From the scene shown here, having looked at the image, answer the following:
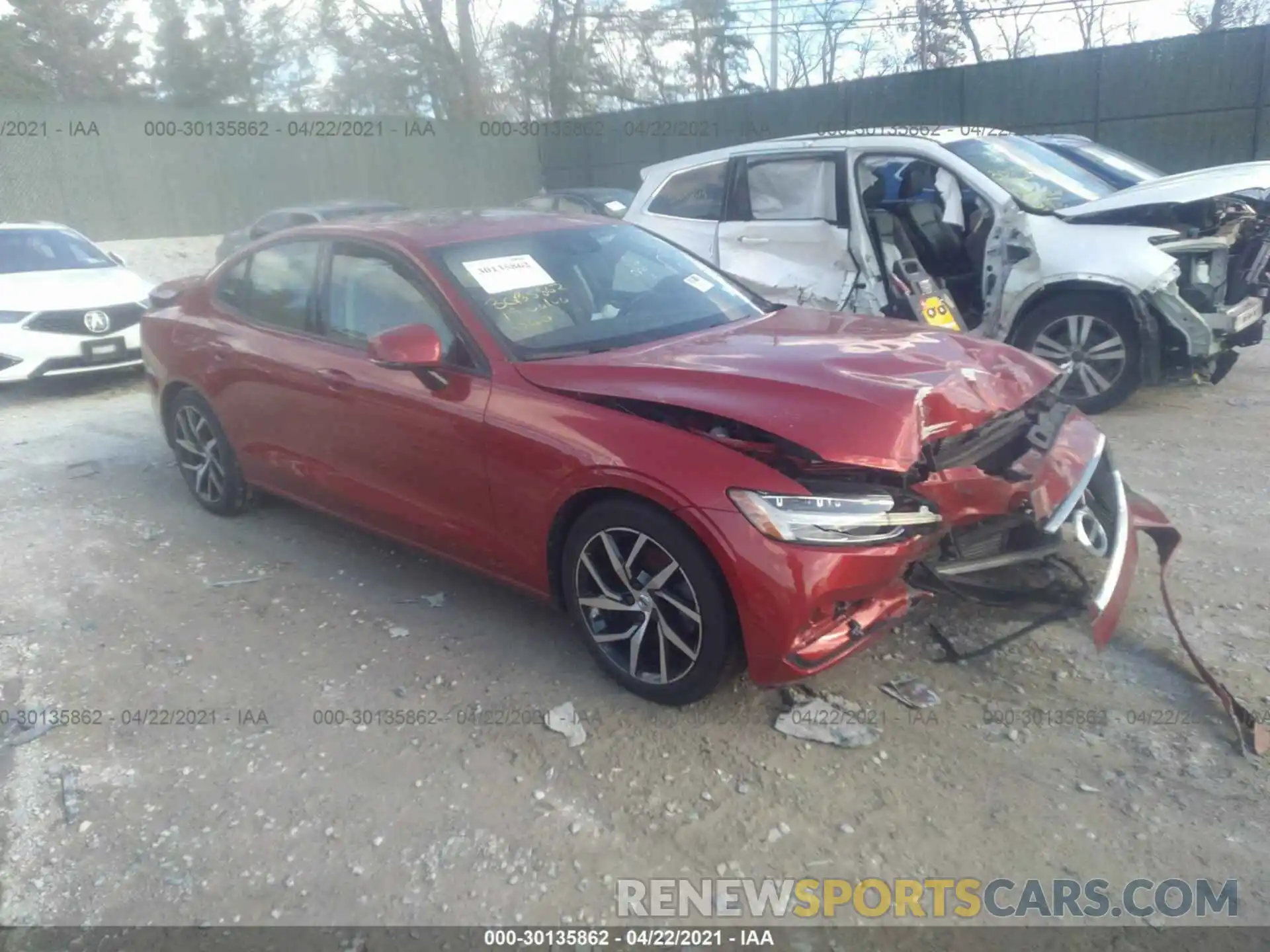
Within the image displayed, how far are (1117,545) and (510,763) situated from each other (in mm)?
2216

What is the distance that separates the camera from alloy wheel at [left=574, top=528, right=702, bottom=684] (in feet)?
10.6

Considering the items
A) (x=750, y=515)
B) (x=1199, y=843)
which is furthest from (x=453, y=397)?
(x=1199, y=843)

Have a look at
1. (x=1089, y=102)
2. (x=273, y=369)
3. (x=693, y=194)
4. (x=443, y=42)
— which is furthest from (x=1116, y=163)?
(x=443, y=42)

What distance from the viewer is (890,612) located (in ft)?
10.5

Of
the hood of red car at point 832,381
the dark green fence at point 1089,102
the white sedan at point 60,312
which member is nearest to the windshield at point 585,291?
the hood of red car at point 832,381

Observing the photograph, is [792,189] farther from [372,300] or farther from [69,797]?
[69,797]

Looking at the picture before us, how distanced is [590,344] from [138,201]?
19.2 m

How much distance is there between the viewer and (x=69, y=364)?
27.8 feet

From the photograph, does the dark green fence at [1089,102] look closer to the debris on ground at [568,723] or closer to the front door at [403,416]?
the front door at [403,416]

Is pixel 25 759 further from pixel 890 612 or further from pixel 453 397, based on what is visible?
pixel 890 612

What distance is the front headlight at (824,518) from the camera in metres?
2.98

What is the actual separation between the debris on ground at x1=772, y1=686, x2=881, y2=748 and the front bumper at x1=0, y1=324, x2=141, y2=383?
7.02m

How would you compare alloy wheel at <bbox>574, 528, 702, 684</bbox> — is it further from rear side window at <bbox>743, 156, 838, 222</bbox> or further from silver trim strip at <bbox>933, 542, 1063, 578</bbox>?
rear side window at <bbox>743, 156, 838, 222</bbox>

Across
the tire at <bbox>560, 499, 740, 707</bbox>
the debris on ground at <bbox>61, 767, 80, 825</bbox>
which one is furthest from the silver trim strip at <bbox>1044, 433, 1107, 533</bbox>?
the debris on ground at <bbox>61, 767, 80, 825</bbox>
